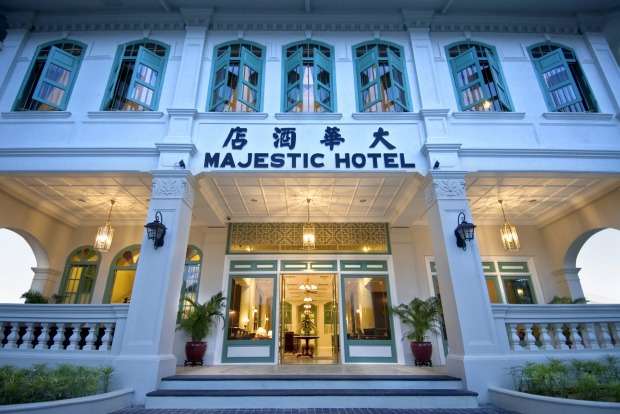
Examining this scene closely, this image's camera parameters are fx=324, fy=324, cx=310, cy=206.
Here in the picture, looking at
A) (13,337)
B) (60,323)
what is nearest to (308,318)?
(60,323)

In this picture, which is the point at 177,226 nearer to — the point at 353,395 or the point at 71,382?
the point at 71,382

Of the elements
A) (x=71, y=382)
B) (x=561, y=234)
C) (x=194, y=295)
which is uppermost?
(x=561, y=234)

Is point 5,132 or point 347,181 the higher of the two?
point 5,132

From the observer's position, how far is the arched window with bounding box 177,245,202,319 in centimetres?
789

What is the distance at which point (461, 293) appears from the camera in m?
5.02

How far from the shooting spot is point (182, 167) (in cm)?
568

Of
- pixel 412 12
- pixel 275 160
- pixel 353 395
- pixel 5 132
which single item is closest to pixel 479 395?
pixel 353 395

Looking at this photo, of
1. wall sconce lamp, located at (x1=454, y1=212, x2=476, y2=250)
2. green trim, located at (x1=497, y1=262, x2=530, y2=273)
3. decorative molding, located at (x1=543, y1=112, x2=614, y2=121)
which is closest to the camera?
wall sconce lamp, located at (x1=454, y1=212, x2=476, y2=250)

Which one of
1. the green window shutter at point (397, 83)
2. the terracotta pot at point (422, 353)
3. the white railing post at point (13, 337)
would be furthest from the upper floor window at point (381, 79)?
the white railing post at point (13, 337)

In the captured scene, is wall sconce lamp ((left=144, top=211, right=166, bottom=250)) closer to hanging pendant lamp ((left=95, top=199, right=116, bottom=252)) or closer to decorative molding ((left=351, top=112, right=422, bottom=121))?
hanging pendant lamp ((left=95, top=199, right=116, bottom=252))

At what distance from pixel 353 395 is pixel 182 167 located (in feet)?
14.7

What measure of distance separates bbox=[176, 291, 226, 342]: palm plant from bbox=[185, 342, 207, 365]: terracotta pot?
0.17m

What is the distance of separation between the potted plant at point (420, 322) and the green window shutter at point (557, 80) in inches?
189

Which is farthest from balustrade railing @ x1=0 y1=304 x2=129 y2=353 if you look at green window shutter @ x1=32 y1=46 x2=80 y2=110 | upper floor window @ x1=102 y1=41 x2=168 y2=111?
green window shutter @ x1=32 y1=46 x2=80 y2=110
